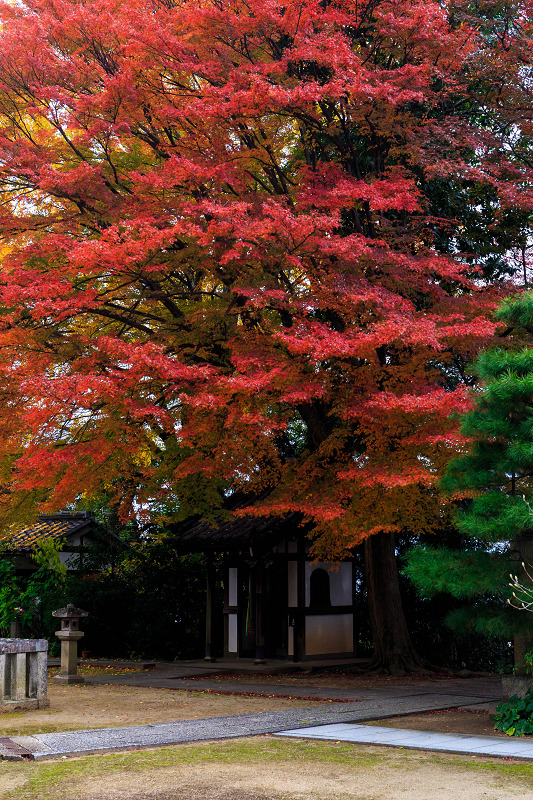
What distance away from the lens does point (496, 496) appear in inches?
372

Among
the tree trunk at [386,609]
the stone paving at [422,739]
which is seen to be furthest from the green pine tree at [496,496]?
the tree trunk at [386,609]

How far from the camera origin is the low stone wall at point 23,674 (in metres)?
11.6

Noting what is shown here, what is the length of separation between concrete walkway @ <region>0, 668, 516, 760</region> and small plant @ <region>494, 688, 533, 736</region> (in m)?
0.51

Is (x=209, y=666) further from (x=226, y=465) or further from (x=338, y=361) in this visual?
(x=338, y=361)

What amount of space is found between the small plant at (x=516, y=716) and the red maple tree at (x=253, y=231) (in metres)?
3.13

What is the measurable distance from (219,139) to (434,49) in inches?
148

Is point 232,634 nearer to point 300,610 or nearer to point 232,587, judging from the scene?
point 232,587

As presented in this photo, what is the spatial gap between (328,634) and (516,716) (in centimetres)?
920

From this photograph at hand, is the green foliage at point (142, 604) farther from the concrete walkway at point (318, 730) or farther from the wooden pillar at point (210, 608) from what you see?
the concrete walkway at point (318, 730)

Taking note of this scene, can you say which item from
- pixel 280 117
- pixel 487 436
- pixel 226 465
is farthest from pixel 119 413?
pixel 487 436

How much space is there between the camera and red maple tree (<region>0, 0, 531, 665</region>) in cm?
1212

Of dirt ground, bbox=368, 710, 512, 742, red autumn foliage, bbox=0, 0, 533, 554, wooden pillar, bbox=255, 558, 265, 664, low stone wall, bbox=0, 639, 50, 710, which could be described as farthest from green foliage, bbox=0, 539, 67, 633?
dirt ground, bbox=368, 710, 512, 742

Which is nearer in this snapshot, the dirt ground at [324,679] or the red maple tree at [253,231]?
the red maple tree at [253,231]

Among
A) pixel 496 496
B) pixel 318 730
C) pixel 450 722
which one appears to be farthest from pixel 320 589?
pixel 496 496
